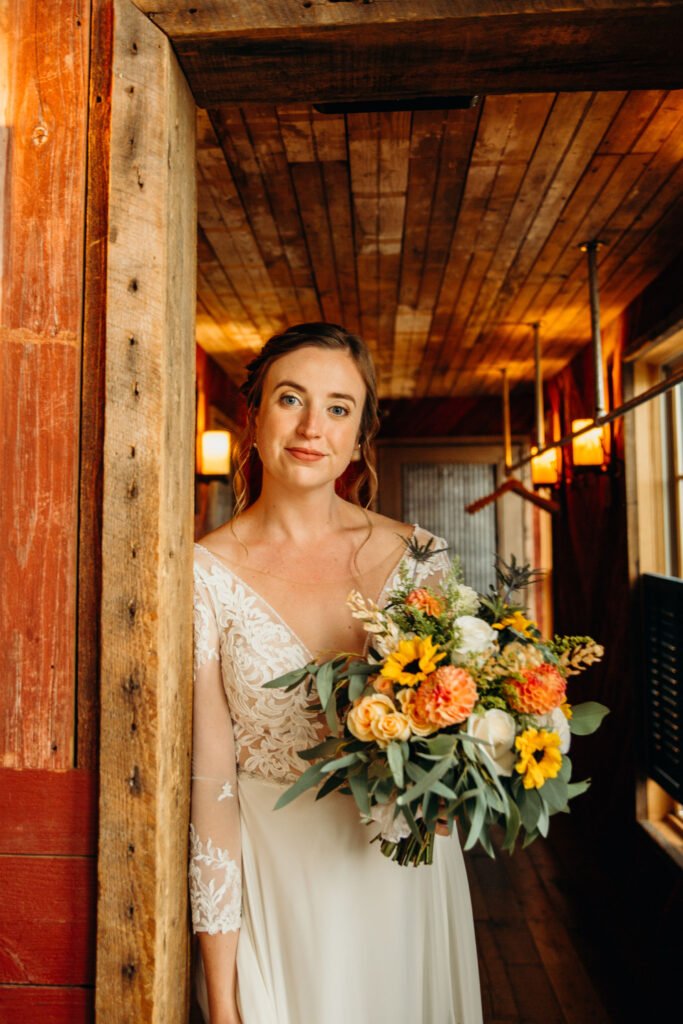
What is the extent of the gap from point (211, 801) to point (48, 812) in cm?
30

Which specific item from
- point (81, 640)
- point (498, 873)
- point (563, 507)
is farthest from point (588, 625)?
point (81, 640)

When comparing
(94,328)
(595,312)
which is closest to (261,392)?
(94,328)

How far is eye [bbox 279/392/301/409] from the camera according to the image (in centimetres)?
155

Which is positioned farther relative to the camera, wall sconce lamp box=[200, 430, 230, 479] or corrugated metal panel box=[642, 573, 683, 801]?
wall sconce lamp box=[200, 430, 230, 479]

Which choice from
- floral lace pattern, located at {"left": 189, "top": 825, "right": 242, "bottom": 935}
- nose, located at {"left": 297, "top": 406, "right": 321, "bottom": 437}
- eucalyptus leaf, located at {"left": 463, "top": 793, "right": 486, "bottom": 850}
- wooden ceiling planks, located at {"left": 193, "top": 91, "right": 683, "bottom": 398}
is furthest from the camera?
wooden ceiling planks, located at {"left": 193, "top": 91, "right": 683, "bottom": 398}

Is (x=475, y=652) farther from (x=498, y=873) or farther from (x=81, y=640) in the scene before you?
(x=498, y=873)

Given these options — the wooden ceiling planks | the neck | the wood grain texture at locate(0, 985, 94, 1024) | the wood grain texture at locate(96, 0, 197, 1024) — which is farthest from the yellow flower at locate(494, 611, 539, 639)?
the wooden ceiling planks

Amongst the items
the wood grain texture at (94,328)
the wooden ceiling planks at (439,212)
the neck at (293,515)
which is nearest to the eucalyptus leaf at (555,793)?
the neck at (293,515)

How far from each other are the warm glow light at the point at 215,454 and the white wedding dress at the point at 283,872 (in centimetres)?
311

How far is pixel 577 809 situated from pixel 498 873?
45.5 inches

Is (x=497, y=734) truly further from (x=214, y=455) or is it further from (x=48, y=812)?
(x=214, y=455)

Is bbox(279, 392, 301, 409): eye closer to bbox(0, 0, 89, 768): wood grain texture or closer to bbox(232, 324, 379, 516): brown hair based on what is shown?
bbox(232, 324, 379, 516): brown hair

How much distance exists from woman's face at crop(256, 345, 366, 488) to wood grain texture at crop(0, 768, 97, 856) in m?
0.69

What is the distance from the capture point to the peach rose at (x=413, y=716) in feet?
3.84
